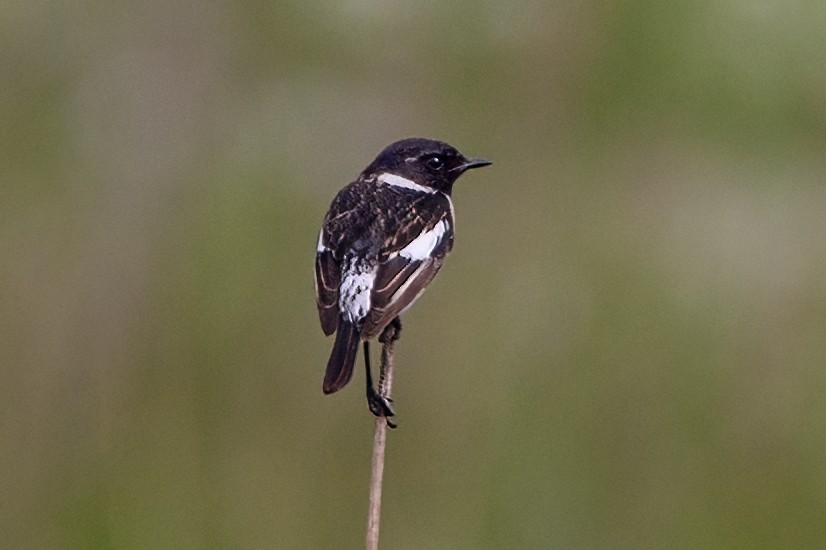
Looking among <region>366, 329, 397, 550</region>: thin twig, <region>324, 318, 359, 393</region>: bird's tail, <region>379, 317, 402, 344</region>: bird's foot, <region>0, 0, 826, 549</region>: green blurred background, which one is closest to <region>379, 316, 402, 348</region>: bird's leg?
<region>379, 317, 402, 344</region>: bird's foot

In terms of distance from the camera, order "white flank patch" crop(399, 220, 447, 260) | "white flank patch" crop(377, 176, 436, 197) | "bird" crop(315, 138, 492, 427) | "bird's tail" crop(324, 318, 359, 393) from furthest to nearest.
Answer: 1. "white flank patch" crop(377, 176, 436, 197)
2. "white flank patch" crop(399, 220, 447, 260)
3. "bird" crop(315, 138, 492, 427)
4. "bird's tail" crop(324, 318, 359, 393)

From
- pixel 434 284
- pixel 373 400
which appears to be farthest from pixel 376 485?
pixel 434 284

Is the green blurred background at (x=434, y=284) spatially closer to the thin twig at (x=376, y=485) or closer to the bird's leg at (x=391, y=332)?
the bird's leg at (x=391, y=332)

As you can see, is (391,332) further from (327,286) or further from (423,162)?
(423,162)

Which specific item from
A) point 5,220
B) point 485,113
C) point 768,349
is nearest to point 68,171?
point 5,220

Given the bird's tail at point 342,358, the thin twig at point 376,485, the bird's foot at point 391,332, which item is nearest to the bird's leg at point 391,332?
the bird's foot at point 391,332

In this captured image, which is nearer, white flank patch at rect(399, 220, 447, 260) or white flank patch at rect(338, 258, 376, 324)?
white flank patch at rect(338, 258, 376, 324)

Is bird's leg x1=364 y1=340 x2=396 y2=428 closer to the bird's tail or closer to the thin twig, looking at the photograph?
the bird's tail

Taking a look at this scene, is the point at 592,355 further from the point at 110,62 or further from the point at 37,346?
the point at 110,62
